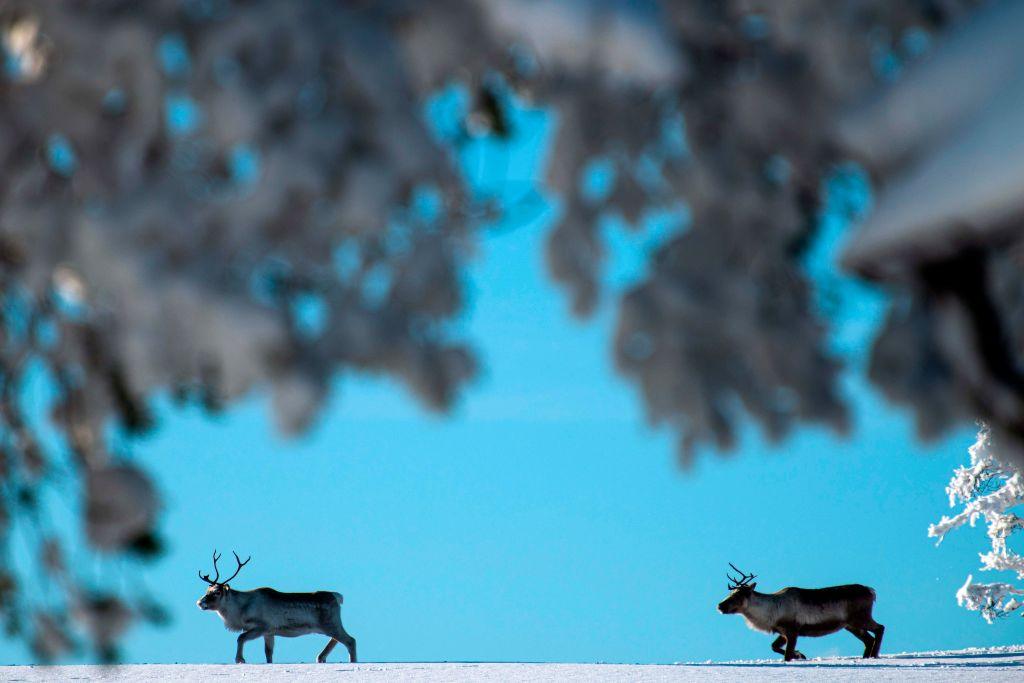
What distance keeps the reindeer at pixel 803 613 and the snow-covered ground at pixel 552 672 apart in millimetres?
2352

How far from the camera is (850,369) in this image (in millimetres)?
2398

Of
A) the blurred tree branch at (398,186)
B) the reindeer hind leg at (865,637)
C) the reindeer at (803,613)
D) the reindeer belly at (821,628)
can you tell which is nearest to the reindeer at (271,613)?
the reindeer at (803,613)

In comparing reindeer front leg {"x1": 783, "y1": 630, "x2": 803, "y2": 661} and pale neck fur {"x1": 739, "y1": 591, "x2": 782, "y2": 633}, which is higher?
pale neck fur {"x1": 739, "y1": 591, "x2": 782, "y2": 633}

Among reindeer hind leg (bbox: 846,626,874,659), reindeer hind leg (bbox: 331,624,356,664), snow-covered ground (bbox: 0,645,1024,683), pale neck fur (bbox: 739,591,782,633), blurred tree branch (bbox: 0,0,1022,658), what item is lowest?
blurred tree branch (bbox: 0,0,1022,658)

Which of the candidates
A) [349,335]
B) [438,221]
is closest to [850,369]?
[438,221]

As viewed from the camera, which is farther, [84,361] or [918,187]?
[84,361]

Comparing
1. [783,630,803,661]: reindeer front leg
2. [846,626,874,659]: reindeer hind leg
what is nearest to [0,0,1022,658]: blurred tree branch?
[783,630,803,661]: reindeer front leg

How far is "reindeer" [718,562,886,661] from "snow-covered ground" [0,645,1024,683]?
235 cm

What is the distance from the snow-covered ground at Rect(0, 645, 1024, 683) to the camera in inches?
426

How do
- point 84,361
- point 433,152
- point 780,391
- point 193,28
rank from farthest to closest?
point 84,361 < point 780,391 < point 193,28 < point 433,152

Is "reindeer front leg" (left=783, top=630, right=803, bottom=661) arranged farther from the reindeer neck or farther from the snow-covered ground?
Answer: the snow-covered ground

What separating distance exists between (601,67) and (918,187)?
0.70 meters

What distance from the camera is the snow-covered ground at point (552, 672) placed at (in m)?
10.8

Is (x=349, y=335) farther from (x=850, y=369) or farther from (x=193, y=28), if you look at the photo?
(x=850, y=369)
